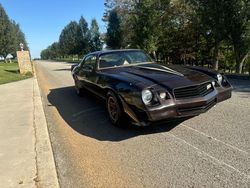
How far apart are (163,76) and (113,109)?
1.19 m

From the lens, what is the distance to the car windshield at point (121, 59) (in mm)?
6543

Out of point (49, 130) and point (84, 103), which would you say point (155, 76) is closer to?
point (49, 130)

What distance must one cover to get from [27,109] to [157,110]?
15.2 ft

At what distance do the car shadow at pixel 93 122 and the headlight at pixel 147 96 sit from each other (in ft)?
2.69

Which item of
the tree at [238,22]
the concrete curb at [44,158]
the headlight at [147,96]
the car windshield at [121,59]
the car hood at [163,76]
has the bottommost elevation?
the concrete curb at [44,158]

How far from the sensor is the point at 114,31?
126 ft

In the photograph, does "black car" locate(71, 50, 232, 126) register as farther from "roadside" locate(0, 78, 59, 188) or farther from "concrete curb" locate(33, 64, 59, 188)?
"roadside" locate(0, 78, 59, 188)

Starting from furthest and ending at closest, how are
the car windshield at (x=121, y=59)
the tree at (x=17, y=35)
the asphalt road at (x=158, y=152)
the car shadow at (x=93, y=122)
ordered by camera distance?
the tree at (x=17, y=35) < the car windshield at (x=121, y=59) < the car shadow at (x=93, y=122) < the asphalt road at (x=158, y=152)

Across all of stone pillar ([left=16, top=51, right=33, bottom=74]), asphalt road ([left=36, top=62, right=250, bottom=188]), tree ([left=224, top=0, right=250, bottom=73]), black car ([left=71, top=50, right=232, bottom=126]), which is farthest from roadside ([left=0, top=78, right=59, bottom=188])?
stone pillar ([left=16, top=51, right=33, bottom=74])

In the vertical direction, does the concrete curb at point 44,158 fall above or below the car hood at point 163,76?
below

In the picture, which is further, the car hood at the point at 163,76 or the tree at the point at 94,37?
the tree at the point at 94,37

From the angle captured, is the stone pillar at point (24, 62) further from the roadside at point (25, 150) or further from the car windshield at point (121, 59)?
the car windshield at point (121, 59)

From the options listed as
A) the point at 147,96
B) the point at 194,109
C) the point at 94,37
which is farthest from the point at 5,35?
the point at 194,109

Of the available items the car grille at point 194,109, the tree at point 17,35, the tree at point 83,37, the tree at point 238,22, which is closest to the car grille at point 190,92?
the car grille at point 194,109
